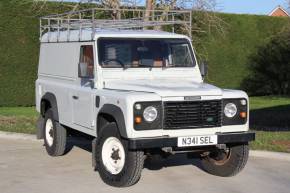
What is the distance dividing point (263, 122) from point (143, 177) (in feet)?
27.1

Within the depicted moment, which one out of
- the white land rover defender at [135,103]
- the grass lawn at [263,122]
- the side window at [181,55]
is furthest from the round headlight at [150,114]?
the grass lawn at [263,122]

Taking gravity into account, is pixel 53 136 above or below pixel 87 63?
below

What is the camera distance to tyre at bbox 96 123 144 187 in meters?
7.43

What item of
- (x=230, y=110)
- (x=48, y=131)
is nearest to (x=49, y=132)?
(x=48, y=131)

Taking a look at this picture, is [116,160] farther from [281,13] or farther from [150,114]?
[281,13]

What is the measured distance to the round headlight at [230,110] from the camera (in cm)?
779

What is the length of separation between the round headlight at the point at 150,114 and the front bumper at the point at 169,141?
250mm

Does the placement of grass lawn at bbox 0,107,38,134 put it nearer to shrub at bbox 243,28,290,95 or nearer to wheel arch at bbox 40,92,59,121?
wheel arch at bbox 40,92,59,121

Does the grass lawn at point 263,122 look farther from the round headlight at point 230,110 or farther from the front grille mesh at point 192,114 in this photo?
the front grille mesh at point 192,114

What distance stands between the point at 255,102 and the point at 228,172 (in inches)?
569

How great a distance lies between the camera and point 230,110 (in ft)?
25.6

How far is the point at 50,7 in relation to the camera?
61.9 feet

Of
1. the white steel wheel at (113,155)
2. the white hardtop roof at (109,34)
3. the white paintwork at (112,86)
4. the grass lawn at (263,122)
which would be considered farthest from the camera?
the grass lawn at (263,122)

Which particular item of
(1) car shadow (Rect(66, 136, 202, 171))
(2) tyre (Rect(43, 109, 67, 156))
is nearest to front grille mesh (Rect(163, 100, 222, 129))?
(1) car shadow (Rect(66, 136, 202, 171))
